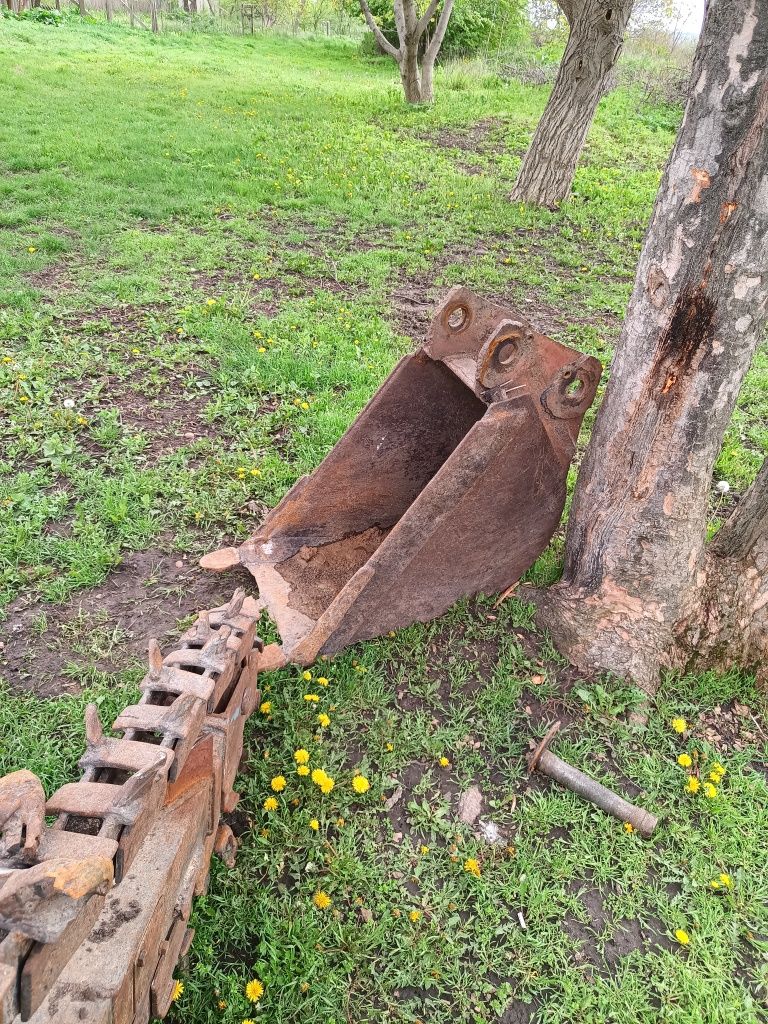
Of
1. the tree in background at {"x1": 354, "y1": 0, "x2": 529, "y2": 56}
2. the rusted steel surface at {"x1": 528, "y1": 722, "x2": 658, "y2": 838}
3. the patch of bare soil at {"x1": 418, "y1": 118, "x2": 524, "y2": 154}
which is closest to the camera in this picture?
the rusted steel surface at {"x1": 528, "y1": 722, "x2": 658, "y2": 838}

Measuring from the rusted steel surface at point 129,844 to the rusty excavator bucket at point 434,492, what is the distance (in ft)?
1.77

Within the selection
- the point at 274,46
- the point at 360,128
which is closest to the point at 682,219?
the point at 360,128

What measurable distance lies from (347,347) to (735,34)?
10.0 ft

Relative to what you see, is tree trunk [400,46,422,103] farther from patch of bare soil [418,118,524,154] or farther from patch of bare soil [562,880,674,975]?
patch of bare soil [562,880,674,975]

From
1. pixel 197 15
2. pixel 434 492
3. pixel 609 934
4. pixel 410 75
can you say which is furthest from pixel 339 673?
pixel 197 15

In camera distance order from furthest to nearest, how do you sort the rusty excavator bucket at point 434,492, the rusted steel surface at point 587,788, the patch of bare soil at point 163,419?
the patch of bare soil at point 163,419 < the rusty excavator bucket at point 434,492 < the rusted steel surface at point 587,788

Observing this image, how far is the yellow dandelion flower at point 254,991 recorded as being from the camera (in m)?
1.75

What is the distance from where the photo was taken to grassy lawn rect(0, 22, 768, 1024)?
190 centimetres

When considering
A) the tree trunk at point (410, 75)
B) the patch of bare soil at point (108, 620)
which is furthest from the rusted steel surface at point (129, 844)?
the tree trunk at point (410, 75)

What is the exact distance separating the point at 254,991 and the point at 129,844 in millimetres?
815

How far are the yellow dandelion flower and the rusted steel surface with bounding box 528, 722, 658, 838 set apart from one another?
108 cm

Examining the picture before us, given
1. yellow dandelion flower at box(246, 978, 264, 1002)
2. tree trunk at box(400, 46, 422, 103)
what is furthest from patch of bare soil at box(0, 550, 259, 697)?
tree trunk at box(400, 46, 422, 103)

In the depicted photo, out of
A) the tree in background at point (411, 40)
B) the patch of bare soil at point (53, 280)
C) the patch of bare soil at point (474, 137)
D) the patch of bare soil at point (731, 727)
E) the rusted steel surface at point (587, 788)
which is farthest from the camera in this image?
the tree in background at point (411, 40)

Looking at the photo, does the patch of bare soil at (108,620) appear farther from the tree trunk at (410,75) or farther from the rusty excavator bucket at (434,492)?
the tree trunk at (410,75)
